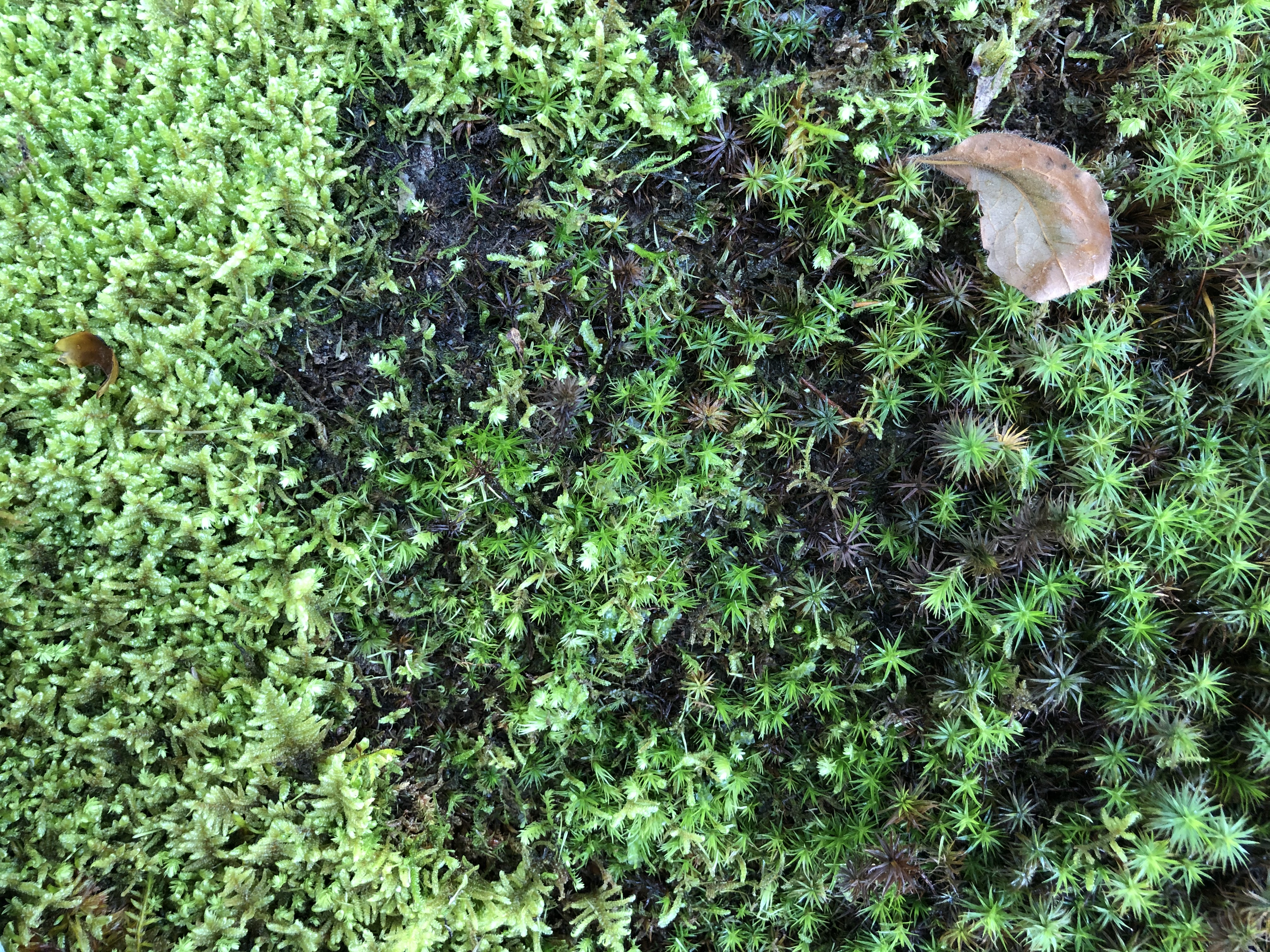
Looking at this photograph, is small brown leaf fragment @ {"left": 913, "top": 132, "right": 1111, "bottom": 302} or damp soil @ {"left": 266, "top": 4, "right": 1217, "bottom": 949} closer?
small brown leaf fragment @ {"left": 913, "top": 132, "right": 1111, "bottom": 302}

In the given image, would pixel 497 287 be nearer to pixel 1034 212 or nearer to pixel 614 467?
pixel 614 467

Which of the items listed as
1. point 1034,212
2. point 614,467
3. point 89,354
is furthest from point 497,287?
point 1034,212

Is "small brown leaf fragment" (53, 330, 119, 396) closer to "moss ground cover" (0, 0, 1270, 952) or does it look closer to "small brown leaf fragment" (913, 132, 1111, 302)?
"moss ground cover" (0, 0, 1270, 952)

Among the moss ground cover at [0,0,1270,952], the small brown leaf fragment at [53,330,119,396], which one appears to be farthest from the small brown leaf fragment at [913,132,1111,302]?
the small brown leaf fragment at [53,330,119,396]

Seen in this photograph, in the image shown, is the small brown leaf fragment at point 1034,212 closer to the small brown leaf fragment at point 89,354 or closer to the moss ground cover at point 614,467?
the moss ground cover at point 614,467

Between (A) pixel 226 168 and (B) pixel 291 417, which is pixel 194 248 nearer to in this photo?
(A) pixel 226 168

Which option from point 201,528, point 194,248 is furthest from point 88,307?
point 201,528

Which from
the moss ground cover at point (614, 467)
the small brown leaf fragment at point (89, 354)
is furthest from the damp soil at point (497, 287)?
the small brown leaf fragment at point (89, 354)
